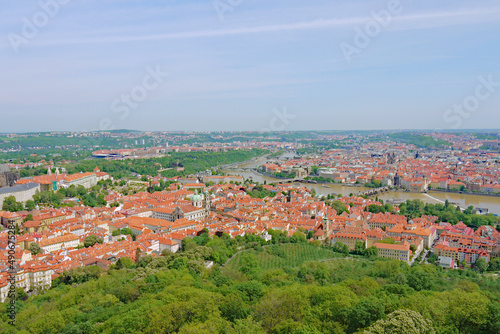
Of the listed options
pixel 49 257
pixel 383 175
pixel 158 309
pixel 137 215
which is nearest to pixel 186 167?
pixel 383 175

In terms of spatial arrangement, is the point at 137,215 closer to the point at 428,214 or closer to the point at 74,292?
the point at 74,292

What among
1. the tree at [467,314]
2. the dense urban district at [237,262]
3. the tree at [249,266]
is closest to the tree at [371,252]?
the dense urban district at [237,262]

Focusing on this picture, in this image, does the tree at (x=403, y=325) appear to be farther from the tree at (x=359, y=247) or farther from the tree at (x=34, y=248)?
the tree at (x=34, y=248)

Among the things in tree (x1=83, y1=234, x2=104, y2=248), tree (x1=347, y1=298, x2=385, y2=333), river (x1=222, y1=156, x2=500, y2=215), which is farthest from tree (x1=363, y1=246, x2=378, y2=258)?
river (x1=222, y1=156, x2=500, y2=215)

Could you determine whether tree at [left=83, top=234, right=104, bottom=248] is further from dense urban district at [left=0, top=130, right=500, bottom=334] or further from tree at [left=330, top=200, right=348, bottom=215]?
tree at [left=330, top=200, right=348, bottom=215]

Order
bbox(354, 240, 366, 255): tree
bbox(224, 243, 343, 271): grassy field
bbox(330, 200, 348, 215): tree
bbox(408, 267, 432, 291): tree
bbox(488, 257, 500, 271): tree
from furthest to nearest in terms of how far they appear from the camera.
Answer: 1. bbox(330, 200, 348, 215): tree
2. bbox(354, 240, 366, 255): tree
3. bbox(488, 257, 500, 271): tree
4. bbox(224, 243, 343, 271): grassy field
5. bbox(408, 267, 432, 291): tree
